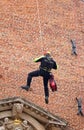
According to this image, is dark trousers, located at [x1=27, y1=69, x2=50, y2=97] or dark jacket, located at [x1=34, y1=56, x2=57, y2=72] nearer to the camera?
dark jacket, located at [x1=34, y1=56, x2=57, y2=72]

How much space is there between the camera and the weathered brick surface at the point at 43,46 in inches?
779

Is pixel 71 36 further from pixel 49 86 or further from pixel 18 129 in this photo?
pixel 18 129

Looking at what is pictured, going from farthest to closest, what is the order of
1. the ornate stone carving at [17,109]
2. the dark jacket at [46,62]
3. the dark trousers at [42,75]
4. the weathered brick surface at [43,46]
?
1. the weathered brick surface at [43,46]
2. the dark trousers at [42,75]
3. the dark jacket at [46,62]
4. the ornate stone carving at [17,109]

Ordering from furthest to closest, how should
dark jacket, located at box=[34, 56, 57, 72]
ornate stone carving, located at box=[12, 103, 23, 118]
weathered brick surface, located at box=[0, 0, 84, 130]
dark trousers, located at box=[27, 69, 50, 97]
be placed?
weathered brick surface, located at box=[0, 0, 84, 130]
dark trousers, located at box=[27, 69, 50, 97]
dark jacket, located at box=[34, 56, 57, 72]
ornate stone carving, located at box=[12, 103, 23, 118]

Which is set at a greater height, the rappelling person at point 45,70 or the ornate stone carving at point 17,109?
the rappelling person at point 45,70

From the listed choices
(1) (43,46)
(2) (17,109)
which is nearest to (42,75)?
(2) (17,109)

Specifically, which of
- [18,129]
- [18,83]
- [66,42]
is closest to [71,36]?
[66,42]

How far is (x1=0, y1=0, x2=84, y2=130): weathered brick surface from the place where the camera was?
19797 millimetres

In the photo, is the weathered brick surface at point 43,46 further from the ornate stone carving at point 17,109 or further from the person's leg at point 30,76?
the ornate stone carving at point 17,109

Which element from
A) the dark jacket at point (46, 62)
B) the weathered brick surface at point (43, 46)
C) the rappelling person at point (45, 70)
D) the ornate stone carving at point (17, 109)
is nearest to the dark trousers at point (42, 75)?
the rappelling person at point (45, 70)

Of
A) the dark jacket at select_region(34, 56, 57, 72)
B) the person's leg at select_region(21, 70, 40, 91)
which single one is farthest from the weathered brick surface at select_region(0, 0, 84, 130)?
the dark jacket at select_region(34, 56, 57, 72)

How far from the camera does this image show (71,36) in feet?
73.4

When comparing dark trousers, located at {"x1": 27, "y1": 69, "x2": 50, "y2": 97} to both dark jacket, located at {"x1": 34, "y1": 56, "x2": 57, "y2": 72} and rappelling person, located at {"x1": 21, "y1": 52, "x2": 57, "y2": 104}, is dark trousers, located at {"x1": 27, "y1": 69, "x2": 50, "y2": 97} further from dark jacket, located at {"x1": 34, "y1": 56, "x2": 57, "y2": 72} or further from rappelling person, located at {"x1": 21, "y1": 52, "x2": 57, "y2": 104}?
dark jacket, located at {"x1": 34, "y1": 56, "x2": 57, "y2": 72}

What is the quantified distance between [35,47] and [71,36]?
1.56 meters
